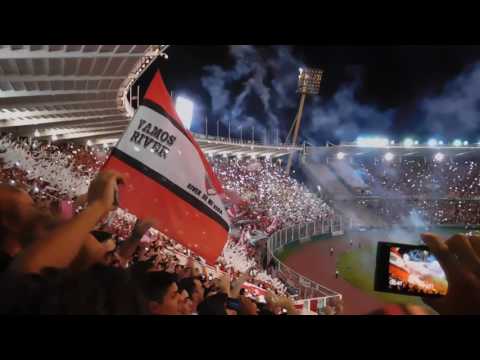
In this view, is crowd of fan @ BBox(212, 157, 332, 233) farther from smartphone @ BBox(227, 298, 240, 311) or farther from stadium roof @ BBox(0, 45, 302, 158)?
smartphone @ BBox(227, 298, 240, 311)

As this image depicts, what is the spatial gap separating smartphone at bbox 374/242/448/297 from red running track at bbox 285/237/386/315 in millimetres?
4601

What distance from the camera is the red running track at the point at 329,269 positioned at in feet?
33.5

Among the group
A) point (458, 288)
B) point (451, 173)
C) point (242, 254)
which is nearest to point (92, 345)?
point (458, 288)

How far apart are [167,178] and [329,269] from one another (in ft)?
36.2

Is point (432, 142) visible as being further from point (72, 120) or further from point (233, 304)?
point (233, 304)

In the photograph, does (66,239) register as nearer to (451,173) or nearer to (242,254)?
(242,254)

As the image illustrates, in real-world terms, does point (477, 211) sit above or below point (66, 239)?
above

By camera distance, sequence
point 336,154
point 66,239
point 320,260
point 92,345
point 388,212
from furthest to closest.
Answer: point 388,212, point 336,154, point 320,260, point 92,345, point 66,239

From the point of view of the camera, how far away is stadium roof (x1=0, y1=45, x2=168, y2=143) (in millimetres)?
6457

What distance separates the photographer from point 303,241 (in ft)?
51.3

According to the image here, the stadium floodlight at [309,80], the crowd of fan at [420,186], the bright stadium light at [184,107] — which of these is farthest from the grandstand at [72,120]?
the crowd of fan at [420,186]

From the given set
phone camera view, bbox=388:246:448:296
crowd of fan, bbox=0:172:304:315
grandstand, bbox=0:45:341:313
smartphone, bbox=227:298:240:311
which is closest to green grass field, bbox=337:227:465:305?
grandstand, bbox=0:45:341:313

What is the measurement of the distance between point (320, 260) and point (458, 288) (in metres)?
9.99

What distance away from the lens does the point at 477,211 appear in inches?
883
